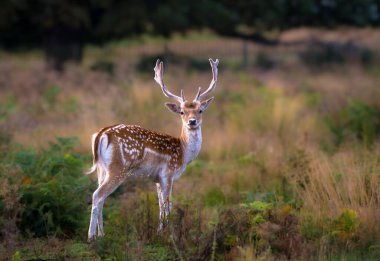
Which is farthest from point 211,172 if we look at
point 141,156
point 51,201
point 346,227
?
point 346,227

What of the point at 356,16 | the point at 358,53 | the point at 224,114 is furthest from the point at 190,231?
the point at 358,53

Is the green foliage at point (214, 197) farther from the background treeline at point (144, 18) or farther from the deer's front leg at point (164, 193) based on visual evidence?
the background treeline at point (144, 18)

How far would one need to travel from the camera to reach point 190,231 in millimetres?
7953

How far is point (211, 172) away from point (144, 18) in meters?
13.3

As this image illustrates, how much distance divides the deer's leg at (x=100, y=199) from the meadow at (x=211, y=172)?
0.60 ft

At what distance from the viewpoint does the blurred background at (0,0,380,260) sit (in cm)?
811

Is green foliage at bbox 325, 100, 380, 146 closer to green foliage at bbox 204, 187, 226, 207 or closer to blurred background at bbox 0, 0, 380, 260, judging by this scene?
blurred background at bbox 0, 0, 380, 260

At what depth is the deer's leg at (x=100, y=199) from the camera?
833cm

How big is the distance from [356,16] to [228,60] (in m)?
5.33

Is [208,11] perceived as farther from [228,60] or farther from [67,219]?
[67,219]

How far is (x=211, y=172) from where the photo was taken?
1298cm

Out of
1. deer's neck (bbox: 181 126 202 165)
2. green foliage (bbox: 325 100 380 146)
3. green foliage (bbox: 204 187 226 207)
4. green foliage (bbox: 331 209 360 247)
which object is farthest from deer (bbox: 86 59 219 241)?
green foliage (bbox: 325 100 380 146)

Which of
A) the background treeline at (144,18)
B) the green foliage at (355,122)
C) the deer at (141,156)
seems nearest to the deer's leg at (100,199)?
the deer at (141,156)

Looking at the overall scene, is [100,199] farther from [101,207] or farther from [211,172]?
[211,172]
